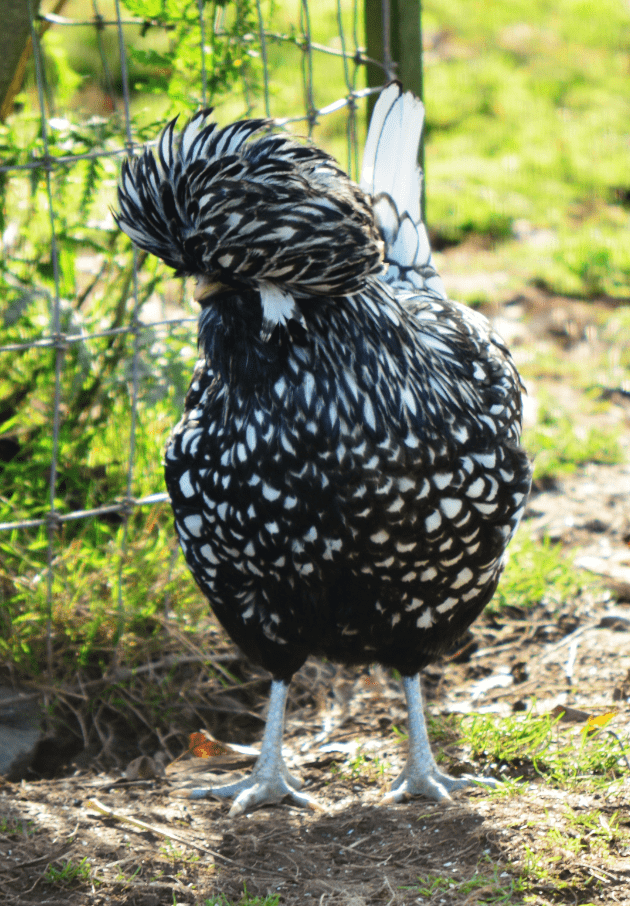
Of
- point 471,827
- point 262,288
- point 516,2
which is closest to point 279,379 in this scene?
point 262,288

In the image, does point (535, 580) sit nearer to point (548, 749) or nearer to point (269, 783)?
point (548, 749)

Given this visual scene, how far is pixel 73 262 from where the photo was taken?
3.39 meters

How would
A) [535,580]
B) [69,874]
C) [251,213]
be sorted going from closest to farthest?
[251,213] < [69,874] < [535,580]

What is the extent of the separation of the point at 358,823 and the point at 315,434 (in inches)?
41.6

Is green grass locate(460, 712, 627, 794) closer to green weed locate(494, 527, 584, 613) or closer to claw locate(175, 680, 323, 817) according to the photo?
claw locate(175, 680, 323, 817)

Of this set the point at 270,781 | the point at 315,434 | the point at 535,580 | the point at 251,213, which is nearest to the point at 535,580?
the point at 535,580

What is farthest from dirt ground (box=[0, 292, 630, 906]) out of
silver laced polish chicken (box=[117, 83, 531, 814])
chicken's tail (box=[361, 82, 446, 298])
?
chicken's tail (box=[361, 82, 446, 298])

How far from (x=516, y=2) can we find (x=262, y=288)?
7.72m

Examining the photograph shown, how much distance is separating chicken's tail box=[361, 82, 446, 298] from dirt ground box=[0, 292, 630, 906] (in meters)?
1.29

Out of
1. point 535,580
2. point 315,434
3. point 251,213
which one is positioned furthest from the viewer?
point 535,580

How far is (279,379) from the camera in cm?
222

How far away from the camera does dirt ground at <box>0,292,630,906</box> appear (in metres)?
A: 2.28

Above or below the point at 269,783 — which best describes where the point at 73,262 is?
above

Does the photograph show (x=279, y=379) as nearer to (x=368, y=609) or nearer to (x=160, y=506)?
(x=368, y=609)
